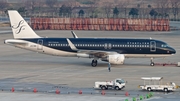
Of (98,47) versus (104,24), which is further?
(104,24)

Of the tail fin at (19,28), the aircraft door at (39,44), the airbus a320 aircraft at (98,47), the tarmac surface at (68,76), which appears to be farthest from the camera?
the tail fin at (19,28)

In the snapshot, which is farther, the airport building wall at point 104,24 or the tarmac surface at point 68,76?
the airport building wall at point 104,24

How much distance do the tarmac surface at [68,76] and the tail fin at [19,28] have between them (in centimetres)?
344

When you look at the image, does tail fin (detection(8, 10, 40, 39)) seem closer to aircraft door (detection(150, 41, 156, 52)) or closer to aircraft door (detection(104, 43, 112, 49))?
aircraft door (detection(104, 43, 112, 49))

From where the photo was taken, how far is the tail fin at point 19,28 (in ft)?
239

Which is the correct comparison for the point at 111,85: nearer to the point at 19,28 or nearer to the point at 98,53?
the point at 98,53

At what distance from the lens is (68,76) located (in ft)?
202

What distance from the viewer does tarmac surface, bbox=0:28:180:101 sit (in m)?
48.8

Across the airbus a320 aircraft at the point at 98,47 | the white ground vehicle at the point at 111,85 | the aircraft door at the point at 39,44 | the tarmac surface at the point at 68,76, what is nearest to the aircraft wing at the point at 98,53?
the airbus a320 aircraft at the point at 98,47

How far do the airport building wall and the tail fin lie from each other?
77798 millimetres

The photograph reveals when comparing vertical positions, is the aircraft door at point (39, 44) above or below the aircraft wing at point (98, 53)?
above

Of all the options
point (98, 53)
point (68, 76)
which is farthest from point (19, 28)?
point (68, 76)

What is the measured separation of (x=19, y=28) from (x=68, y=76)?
1424 cm

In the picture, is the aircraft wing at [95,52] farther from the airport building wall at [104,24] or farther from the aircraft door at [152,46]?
the airport building wall at [104,24]
